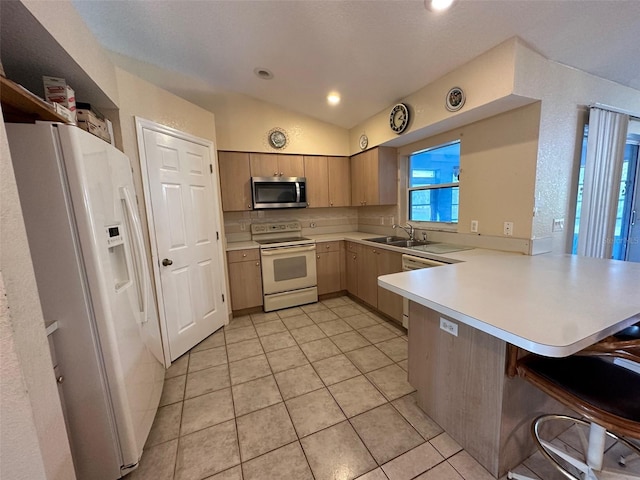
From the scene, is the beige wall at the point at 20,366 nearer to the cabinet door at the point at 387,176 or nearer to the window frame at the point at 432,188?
the window frame at the point at 432,188

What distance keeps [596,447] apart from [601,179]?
2.35m

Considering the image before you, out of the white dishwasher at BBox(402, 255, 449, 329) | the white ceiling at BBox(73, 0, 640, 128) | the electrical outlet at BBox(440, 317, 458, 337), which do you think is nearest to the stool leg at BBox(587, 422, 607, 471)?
the electrical outlet at BBox(440, 317, 458, 337)

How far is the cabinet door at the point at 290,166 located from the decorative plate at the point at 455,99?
2.04 metres

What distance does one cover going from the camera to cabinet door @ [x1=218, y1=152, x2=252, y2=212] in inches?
129

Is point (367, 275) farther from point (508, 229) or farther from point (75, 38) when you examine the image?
point (75, 38)

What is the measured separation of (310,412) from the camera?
173 centimetres

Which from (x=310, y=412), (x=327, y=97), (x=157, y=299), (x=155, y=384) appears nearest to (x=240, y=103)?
(x=327, y=97)

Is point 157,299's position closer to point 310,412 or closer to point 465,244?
point 310,412

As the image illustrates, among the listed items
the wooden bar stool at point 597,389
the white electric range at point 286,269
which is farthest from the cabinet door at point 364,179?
the wooden bar stool at point 597,389

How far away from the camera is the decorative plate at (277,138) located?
353 cm

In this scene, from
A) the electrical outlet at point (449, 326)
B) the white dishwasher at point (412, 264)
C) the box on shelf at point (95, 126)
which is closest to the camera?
the electrical outlet at point (449, 326)

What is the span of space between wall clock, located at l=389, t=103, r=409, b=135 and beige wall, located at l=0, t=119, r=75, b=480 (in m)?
2.83

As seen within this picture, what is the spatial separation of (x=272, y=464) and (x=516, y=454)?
1274 millimetres

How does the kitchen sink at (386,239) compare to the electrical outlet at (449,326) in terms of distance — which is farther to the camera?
the kitchen sink at (386,239)
